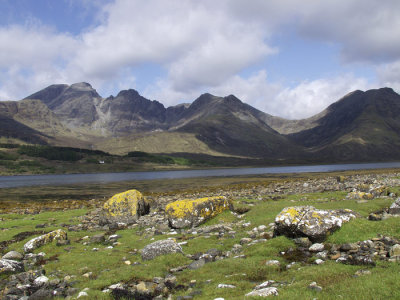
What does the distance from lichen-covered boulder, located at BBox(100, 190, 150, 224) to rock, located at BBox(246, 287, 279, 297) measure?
21.1m

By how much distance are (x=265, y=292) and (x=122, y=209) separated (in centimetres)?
2236

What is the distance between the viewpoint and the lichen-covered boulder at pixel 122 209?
28.5m

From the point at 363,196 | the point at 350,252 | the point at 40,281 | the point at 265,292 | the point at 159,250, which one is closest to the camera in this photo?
the point at 265,292

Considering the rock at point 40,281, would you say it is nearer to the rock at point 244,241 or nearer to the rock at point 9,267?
the rock at point 9,267

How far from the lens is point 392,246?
1168cm

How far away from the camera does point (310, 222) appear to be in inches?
575

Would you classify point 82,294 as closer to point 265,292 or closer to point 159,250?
point 159,250

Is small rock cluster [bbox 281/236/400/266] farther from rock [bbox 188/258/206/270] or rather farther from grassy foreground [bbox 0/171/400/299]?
rock [bbox 188/258/206/270]

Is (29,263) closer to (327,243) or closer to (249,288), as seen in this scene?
(249,288)

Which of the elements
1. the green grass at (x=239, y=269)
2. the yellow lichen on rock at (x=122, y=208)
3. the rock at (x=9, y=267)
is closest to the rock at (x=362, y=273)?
the green grass at (x=239, y=269)

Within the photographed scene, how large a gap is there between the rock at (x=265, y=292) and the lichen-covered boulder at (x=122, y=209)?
2106cm

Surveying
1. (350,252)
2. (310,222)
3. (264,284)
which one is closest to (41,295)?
(264,284)

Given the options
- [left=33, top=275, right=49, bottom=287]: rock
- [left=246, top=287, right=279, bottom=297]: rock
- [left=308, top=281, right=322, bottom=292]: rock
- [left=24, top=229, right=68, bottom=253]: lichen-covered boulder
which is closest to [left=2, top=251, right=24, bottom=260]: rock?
[left=24, top=229, right=68, bottom=253]: lichen-covered boulder

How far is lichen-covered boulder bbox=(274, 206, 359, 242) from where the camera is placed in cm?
1429
